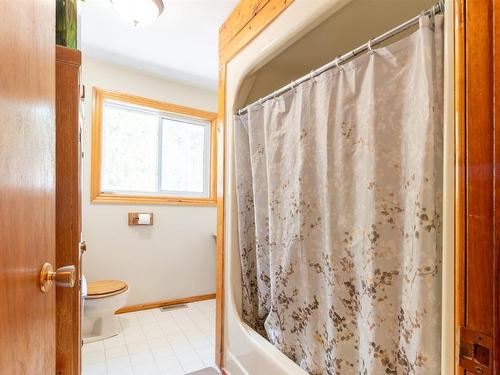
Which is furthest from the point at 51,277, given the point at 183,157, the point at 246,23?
the point at 183,157

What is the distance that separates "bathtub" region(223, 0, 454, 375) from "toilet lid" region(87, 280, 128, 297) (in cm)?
109

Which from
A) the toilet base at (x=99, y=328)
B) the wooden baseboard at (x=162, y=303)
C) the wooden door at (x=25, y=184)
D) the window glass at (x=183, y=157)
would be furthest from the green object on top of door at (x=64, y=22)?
the wooden baseboard at (x=162, y=303)

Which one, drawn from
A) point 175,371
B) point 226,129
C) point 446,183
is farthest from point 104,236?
point 446,183

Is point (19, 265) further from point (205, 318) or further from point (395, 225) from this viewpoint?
point (205, 318)

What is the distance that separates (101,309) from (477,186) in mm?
2499

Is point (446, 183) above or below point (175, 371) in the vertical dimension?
above

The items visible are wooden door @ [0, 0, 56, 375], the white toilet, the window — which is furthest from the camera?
the window

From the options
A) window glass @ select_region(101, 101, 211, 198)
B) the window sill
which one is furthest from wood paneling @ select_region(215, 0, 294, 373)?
window glass @ select_region(101, 101, 211, 198)

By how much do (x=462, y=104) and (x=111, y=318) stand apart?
8.91 feet

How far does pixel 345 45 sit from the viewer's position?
158cm

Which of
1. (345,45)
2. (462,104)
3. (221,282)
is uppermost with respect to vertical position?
(345,45)

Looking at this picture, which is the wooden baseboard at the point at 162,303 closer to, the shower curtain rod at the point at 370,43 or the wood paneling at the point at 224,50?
the wood paneling at the point at 224,50

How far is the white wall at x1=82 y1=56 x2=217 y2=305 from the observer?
258cm

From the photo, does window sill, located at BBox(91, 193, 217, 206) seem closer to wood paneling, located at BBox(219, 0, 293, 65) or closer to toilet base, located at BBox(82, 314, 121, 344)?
toilet base, located at BBox(82, 314, 121, 344)
